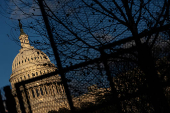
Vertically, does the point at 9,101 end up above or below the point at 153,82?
above

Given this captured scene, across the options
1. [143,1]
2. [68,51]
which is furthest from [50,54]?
[143,1]

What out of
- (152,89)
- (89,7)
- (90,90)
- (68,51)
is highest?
(89,7)

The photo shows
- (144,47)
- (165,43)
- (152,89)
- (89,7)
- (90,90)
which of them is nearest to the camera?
(152,89)

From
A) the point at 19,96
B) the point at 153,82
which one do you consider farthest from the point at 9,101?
the point at 153,82

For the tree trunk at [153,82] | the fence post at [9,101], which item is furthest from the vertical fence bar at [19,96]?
the tree trunk at [153,82]

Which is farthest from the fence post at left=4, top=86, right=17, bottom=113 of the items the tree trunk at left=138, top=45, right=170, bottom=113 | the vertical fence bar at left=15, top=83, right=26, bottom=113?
the tree trunk at left=138, top=45, right=170, bottom=113

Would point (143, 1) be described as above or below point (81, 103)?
above

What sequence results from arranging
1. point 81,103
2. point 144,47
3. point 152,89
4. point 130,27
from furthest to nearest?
point 130,27, point 81,103, point 144,47, point 152,89

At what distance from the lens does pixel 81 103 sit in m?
2.53

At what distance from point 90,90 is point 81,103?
404 millimetres

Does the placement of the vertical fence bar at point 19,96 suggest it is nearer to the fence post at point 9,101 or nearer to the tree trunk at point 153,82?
the fence post at point 9,101

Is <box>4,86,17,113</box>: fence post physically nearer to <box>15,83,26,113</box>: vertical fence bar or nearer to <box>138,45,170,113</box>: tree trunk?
<box>15,83,26,113</box>: vertical fence bar

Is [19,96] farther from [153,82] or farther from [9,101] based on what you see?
[153,82]

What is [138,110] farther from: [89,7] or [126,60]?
[89,7]
